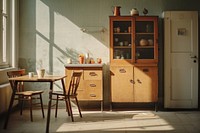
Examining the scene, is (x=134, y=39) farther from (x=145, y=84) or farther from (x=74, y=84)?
(x=74, y=84)

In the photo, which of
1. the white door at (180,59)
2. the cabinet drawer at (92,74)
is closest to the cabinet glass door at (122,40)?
→ the cabinet drawer at (92,74)

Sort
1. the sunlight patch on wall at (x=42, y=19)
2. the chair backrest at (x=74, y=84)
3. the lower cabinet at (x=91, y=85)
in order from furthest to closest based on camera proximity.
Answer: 1. the sunlight patch on wall at (x=42, y=19)
2. the lower cabinet at (x=91, y=85)
3. the chair backrest at (x=74, y=84)

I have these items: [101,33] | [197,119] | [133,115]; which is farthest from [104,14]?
[197,119]

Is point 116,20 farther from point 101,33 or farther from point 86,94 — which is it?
point 86,94

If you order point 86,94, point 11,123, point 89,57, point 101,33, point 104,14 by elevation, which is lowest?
point 11,123

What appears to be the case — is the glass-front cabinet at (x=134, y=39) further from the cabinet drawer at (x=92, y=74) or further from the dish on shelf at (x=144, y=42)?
the cabinet drawer at (x=92, y=74)

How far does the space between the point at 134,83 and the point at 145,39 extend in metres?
0.99

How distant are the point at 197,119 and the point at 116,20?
2575 mm

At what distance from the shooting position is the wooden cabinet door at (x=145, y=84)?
20.8 feet

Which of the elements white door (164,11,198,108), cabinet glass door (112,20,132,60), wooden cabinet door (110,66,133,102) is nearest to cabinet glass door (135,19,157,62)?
cabinet glass door (112,20,132,60)

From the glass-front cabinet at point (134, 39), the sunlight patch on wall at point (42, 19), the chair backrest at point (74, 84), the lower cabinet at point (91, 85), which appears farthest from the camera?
the sunlight patch on wall at point (42, 19)

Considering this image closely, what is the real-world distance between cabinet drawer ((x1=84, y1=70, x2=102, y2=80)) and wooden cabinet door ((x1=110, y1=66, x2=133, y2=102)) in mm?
283

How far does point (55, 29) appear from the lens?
686 centimetres

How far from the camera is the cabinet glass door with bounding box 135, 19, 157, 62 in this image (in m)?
6.49
